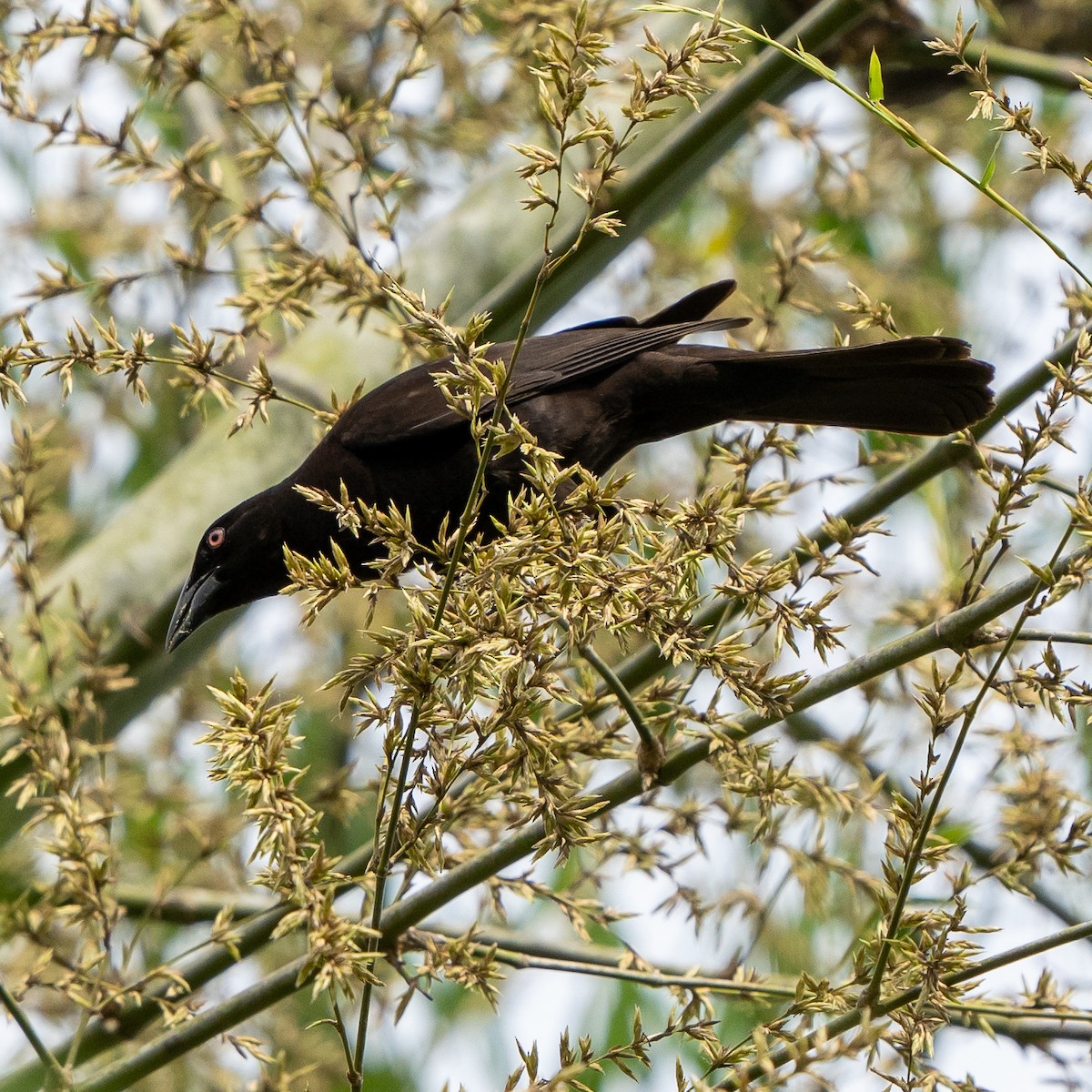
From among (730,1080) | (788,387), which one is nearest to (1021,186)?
(788,387)

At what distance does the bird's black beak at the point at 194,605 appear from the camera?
3.43m

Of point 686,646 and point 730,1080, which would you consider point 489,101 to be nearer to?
point 686,646

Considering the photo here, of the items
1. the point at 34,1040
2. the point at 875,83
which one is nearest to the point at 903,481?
the point at 875,83

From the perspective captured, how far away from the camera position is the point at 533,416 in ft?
11.5

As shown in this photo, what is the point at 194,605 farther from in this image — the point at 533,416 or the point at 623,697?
the point at 623,697

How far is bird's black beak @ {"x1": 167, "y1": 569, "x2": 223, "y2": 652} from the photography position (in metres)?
3.43

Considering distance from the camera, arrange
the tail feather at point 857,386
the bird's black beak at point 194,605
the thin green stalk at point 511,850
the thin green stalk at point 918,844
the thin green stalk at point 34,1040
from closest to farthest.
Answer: the thin green stalk at point 918,844, the thin green stalk at point 511,850, the thin green stalk at point 34,1040, the tail feather at point 857,386, the bird's black beak at point 194,605

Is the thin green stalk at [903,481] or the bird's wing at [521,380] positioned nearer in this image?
the thin green stalk at [903,481]

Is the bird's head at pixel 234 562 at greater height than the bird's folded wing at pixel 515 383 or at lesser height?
lesser

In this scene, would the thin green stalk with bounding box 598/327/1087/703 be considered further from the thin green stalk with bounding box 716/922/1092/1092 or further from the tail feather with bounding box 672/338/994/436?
the thin green stalk with bounding box 716/922/1092/1092

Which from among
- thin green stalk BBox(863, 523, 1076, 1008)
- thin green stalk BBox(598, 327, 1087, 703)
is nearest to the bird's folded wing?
thin green stalk BBox(598, 327, 1087, 703)

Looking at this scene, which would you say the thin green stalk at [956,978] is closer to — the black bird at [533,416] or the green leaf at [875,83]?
the green leaf at [875,83]

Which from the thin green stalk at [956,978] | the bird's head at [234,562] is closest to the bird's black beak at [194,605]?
the bird's head at [234,562]

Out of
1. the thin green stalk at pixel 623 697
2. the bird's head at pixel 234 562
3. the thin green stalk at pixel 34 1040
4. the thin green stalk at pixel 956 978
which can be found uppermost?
the bird's head at pixel 234 562
